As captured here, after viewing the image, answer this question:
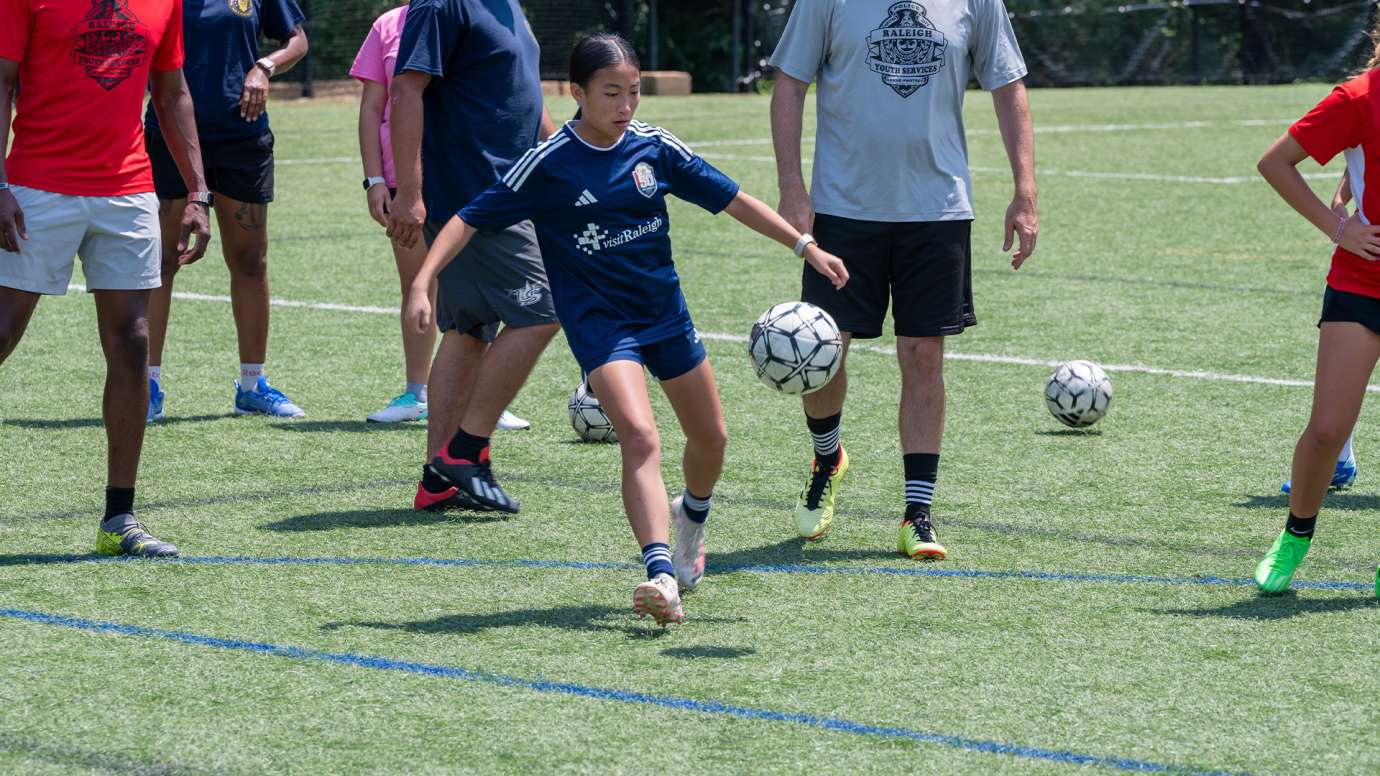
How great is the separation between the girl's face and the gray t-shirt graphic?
1.13m

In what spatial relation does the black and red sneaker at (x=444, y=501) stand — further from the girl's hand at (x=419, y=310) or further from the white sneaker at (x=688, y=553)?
the girl's hand at (x=419, y=310)

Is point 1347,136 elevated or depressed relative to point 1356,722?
elevated

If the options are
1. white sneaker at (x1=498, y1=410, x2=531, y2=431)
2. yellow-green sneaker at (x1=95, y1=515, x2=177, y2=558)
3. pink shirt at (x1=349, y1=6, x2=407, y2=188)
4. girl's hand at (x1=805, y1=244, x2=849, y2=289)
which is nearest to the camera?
girl's hand at (x1=805, y1=244, x2=849, y2=289)

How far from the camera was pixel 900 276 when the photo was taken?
6746 millimetres

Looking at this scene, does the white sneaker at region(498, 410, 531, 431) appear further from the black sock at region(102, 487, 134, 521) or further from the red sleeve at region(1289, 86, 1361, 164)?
the red sleeve at region(1289, 86, 1361, 164)

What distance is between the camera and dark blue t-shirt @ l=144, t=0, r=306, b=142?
8891mm

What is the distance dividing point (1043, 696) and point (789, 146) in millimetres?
2515

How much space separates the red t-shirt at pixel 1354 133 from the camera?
18.8 feet

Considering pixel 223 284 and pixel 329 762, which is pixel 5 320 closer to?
pixel 329 762

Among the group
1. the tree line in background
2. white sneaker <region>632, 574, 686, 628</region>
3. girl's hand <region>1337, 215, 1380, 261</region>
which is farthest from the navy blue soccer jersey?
the tree line in background

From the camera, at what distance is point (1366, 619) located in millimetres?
5668

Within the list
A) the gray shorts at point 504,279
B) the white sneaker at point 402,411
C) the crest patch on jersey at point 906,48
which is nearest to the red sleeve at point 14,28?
the gray shorts at point 504,279

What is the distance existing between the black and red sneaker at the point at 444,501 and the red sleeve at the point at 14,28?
2.19 metres

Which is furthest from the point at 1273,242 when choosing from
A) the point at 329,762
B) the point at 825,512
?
the point at 329,762
